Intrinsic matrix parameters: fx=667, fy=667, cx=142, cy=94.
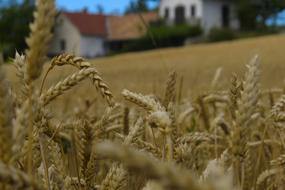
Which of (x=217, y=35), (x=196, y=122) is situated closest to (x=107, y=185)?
(x=196, y=122)

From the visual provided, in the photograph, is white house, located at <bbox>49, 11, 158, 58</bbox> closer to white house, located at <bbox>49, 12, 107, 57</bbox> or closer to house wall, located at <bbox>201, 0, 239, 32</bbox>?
white house, located at <bbox>49, 12, 107, 57</bbox>

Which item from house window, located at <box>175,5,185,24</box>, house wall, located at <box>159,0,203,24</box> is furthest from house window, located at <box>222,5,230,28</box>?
house window, located at <box>175,5,185,24</box>

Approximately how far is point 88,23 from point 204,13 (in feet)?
34.8

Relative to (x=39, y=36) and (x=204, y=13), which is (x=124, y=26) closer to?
(x=204, y=13)

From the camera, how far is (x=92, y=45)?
60500 mm

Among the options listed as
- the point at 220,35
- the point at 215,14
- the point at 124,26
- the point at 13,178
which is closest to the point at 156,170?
the point at 13,178

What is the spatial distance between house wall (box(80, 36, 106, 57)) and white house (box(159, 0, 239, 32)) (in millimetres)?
6062

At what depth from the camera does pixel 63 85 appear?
942 millimetres

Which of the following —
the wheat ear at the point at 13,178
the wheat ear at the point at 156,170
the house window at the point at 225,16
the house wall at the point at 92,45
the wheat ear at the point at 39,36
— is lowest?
the house wall at the point at 92,45

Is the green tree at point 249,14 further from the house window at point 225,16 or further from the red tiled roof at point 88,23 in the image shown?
the red tiled roof at point 88,23

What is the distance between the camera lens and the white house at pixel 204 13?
5688cm

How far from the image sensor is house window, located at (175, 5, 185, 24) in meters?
58.2

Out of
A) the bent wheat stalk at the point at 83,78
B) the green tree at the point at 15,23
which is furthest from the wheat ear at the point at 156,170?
the green tree at the point at 15,23

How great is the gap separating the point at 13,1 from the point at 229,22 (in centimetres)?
1900
